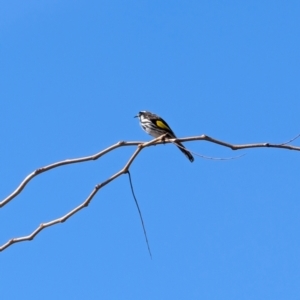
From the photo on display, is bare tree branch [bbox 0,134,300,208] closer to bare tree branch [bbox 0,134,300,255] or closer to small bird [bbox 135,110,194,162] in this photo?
bare tree branch [bbox 0,134,300,255]

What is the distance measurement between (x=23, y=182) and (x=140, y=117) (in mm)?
12033

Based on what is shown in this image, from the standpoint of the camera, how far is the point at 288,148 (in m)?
4.20

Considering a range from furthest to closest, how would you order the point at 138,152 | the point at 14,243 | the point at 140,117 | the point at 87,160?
the point at 140,117, the point at 138,152, the point at 87,160, the point at 14,243

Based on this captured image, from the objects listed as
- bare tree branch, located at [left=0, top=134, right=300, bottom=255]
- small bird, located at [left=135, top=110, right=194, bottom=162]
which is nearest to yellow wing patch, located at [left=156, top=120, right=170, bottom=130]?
small bird, located at [left=135, top=110, right=194, bottom=162]

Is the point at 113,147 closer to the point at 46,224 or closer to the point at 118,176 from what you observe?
the point at 118,176

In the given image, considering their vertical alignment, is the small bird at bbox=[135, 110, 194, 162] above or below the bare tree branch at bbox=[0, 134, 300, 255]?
above

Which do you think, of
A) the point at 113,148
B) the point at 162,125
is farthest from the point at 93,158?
the point at 162,125

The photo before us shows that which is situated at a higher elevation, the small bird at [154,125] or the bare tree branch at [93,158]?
the small bird at [154,125]

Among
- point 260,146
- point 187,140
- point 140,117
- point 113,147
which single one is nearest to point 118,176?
point 113,147

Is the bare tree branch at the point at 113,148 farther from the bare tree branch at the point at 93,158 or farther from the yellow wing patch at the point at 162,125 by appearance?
the yellow wing patch at the point at 162,125

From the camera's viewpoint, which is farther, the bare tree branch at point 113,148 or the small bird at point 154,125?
the small bird at point 154,125

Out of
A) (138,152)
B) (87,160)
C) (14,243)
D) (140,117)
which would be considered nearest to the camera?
(14,243)

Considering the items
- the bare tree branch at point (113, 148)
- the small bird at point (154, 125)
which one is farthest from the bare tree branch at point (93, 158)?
the small bird at point (154, 125)

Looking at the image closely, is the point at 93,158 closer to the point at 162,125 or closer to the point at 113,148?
the point at 113,148
